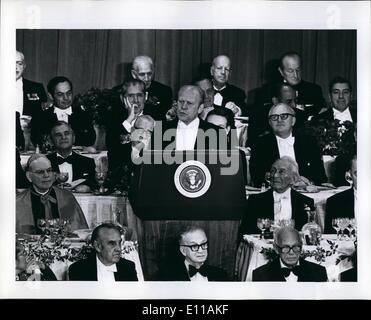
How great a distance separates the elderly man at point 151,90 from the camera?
290 centimetres

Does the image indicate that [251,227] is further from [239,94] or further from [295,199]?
[239,94]

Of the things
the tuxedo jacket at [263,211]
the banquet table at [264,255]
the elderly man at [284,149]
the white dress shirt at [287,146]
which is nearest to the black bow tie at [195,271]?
the banquet table at [264,255]

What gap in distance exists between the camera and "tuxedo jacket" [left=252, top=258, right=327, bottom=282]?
2.88 m

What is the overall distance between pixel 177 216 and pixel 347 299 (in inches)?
40.2

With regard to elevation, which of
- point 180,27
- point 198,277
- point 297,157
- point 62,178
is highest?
point 180,27

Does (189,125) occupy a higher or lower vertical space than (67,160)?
higher

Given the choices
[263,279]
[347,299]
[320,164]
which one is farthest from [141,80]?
[347,299]

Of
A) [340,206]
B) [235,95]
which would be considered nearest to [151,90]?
[235,95]

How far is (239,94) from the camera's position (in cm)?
291

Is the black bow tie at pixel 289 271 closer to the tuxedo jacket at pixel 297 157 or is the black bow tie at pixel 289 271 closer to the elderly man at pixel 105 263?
the tuxedo jacket at pixel 297 157

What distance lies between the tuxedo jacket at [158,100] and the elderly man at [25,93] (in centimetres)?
57

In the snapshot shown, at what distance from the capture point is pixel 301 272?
113 inches

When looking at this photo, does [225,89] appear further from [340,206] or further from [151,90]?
[340,206]

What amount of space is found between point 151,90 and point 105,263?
3.20 feet
